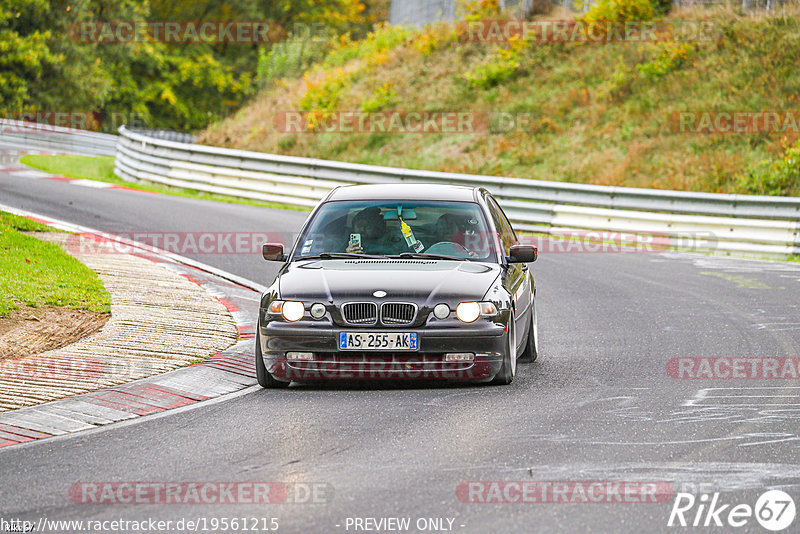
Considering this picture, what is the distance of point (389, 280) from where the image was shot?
29.1 ft

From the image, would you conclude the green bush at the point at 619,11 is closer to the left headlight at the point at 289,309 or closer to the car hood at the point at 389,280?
the car hood at the point at 389,280

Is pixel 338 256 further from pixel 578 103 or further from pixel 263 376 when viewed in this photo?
pixel 578 103

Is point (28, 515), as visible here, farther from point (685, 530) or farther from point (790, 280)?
point (790, 280)

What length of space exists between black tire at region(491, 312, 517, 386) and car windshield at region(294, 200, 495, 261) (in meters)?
0.90

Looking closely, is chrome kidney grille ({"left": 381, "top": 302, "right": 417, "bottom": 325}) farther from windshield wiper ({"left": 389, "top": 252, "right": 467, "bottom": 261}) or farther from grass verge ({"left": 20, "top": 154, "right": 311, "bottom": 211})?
grass verge ({"left": 20, "top": 154, "right": 311, "bottom": 211})

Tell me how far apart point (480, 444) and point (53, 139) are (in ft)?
111

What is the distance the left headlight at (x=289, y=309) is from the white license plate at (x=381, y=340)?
41 cm

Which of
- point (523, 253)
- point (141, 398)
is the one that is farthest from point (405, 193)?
point (141, 398)

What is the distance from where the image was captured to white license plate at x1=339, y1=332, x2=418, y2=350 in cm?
856

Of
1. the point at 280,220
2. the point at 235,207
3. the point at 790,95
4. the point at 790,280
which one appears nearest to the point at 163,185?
the point at 235,207

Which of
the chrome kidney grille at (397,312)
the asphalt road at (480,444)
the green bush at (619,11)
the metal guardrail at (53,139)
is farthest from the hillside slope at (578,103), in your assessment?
the chrome kidney grille at (397,312)

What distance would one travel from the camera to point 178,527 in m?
5.46

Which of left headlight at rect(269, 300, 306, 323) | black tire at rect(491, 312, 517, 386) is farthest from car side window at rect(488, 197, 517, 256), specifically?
left headlight at rect(269, 300, 306, 323)

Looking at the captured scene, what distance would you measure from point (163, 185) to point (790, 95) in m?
14.9
